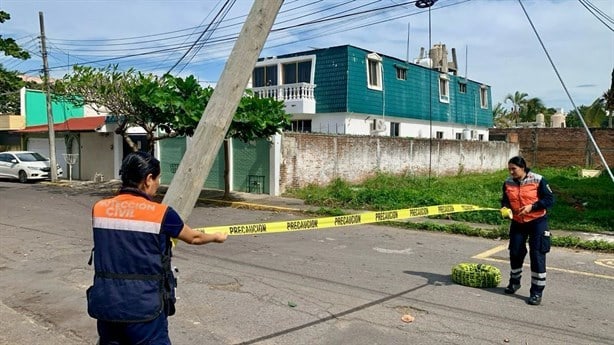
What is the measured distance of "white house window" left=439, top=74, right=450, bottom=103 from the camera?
103 ft

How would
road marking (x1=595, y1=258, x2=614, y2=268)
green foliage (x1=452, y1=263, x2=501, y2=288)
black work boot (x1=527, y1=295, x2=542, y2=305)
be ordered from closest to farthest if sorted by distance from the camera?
black work boot (x1=527, y1=295, x2=542, y2=305)
green foliage (x1=452, y1=263, x2=501, y2=288)
road marking (x1=595, y1=258, x2=614, y2=268)

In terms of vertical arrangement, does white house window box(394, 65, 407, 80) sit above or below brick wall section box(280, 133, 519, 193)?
above

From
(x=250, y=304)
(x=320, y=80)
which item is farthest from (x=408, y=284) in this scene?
(x=320, y=80)

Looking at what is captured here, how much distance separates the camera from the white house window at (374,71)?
25.1 metres

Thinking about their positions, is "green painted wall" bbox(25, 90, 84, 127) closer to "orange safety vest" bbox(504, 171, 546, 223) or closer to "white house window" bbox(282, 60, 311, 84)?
"white house window" bbox(282, 60, 311, 84)

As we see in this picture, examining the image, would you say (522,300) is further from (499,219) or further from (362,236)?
(499,219)

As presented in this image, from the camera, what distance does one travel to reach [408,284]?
260 inches

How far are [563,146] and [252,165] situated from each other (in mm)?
23466

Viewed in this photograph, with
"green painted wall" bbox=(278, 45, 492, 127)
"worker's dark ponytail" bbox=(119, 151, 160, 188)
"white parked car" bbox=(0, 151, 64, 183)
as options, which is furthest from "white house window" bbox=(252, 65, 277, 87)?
"worker's dark ponytail" bbox=(119, 151, 160, 188)

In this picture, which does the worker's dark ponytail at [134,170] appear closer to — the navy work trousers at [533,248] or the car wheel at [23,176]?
the navy work trousers at [533,248]

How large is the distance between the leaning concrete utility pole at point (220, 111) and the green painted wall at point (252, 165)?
14492 mm

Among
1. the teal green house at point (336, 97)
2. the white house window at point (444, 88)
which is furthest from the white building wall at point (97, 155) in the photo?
the white house window at point (444, 88)

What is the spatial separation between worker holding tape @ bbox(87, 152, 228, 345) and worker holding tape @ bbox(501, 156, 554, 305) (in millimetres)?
4630

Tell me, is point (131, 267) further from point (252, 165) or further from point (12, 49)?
point (12, 49)
